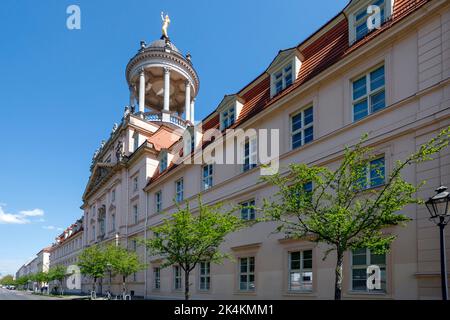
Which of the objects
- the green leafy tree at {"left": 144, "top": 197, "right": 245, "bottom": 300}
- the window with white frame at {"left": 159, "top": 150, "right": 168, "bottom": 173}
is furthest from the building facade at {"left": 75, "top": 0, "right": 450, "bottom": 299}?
the green leafy tree at {"left": 144, "top": 197, "right": 245, "bottom": 300}

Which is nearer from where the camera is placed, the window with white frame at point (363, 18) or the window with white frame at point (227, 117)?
the window with white frame at point (363, 18)

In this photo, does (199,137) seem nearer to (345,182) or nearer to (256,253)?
(256,253)

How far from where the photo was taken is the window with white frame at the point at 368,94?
1328 centimetres

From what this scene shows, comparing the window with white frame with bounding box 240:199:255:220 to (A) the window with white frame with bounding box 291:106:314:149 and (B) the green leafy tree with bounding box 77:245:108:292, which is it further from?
(B) the green leafy tree with bounding box 77:245:108:292

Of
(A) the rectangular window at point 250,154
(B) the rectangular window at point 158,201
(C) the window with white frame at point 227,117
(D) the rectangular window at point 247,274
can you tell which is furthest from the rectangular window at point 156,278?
(A) the rectangular window at point 250,154

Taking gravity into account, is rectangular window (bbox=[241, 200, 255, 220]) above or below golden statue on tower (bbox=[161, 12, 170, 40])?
below

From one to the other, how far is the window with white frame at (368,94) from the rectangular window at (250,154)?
6099mm

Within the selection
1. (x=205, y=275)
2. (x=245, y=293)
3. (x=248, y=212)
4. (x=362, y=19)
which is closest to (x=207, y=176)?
(x=248, y=212)

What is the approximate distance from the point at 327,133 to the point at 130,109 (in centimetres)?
3063

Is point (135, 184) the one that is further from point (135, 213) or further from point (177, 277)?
point (177, 277)

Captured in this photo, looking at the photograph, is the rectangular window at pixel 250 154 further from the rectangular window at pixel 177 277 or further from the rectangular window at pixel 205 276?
the rectangular window at pixel 177 277

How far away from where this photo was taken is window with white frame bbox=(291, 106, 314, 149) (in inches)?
637

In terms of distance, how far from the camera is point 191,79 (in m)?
44.5

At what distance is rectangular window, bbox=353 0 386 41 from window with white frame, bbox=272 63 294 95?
366 centimetres
